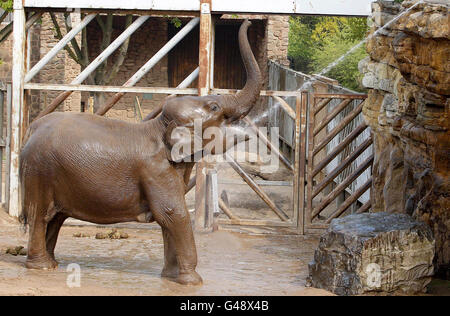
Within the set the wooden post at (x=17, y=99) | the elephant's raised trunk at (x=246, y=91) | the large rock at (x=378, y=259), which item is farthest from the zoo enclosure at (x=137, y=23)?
the large rock at (x=378, y=259)

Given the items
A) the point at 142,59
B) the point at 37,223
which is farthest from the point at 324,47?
the point at 37,223

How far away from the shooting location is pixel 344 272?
269 inches

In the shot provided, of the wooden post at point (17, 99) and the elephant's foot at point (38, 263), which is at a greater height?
the wooden post at point (17, 99)

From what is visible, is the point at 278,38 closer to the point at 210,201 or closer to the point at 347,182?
the point at 347,182

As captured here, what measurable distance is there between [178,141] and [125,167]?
0.53 meters

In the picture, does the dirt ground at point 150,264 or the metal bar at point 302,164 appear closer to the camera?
the dirt ground at point 150,264

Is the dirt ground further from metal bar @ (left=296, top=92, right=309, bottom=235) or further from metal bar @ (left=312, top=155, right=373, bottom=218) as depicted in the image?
metal bar @ (left=312, top=155, right=373, bottom=218)

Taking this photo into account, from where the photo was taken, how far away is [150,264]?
26.9ft

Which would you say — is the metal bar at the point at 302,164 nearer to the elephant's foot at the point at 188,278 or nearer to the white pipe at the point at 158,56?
the white pipe at the point at 158,56

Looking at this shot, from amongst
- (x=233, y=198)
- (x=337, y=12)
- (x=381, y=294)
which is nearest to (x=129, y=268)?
(x=381, y=294)

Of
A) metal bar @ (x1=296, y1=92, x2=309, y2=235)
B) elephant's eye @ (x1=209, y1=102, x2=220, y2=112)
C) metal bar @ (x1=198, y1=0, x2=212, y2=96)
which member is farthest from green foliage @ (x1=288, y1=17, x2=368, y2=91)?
elephant's eye @ (x1=209, y1=102, x2=220, y2=112)

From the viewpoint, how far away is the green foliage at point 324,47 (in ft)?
72.7

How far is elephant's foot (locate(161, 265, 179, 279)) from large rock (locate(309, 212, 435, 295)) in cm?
134

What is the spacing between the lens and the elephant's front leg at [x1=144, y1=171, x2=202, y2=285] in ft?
22.9
